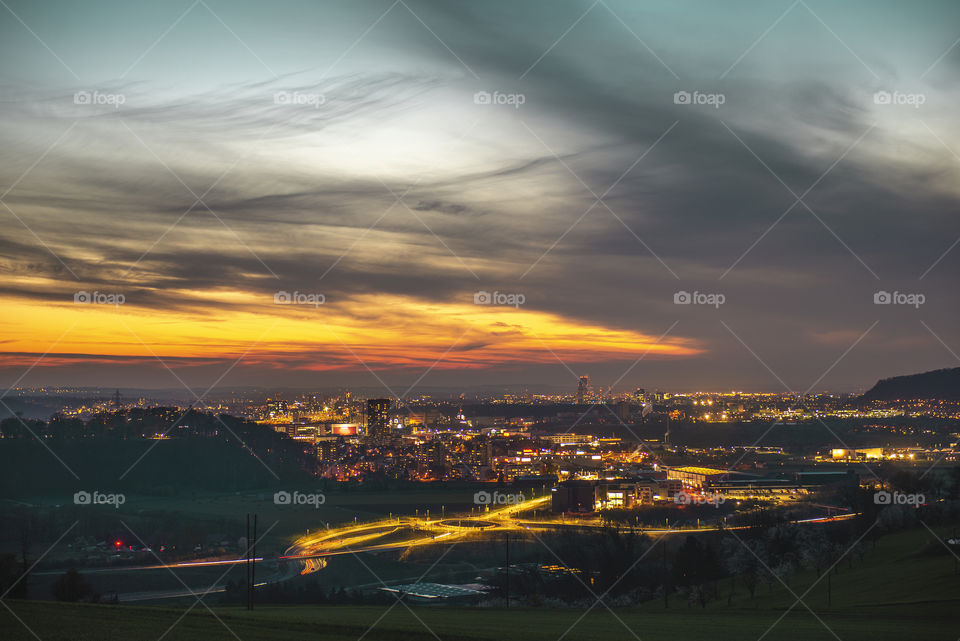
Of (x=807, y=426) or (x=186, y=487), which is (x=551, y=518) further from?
(x=807, y=426)

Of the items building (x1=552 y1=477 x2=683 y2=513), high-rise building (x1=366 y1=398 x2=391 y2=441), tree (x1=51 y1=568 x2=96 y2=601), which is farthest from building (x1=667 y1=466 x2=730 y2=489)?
high-rise building (x1=366 y1=398 x2=391 y2=441)

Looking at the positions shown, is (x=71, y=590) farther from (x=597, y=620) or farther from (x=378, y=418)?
(x=378, y=418)

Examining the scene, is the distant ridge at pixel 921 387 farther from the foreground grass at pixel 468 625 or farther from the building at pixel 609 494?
the foreground grass at pixel 468 625

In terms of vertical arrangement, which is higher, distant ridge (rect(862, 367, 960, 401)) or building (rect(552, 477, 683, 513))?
distant ridge (rect(862, 367, 960, 401))

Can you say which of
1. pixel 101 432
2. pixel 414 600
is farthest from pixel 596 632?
pixel 101 432

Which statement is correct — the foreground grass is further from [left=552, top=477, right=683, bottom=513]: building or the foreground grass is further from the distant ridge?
the distant ridge

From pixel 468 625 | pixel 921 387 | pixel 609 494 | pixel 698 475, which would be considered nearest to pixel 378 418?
pixel 698 475
